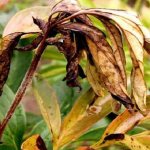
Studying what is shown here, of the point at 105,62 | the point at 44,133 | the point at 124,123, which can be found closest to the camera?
the point at 105,62

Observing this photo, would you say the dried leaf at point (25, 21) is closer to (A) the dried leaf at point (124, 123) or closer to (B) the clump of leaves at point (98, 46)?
(B) the clump of leaves at point (98, 46)

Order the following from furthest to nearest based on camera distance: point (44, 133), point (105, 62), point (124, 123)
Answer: point (44, 133) < point (124, 123) < point (105, 62)

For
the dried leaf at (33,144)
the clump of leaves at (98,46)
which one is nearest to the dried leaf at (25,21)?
the clump of leaves at (98,46)

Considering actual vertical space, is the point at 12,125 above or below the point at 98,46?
below

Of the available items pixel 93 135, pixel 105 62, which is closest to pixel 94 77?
pixel 105 62

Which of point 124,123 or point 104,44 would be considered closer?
point 104,44

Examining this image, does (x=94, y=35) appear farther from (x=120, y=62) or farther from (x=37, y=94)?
(x=37, y=94)

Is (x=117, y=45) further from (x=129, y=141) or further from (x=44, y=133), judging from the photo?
(x=44, y=133)
